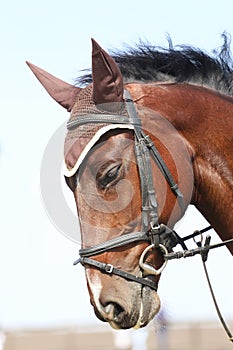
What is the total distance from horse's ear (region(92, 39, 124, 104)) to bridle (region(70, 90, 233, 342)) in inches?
4.2

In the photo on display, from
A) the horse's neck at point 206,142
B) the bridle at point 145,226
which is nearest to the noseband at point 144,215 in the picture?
the bridle at point 145,226

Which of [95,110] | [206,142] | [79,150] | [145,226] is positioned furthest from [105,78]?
[145,226]

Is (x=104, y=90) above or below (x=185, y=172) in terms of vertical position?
above

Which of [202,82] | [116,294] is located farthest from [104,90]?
[116,294]

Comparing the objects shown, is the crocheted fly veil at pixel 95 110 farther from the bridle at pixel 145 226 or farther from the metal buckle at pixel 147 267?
the metal buckle at pixel 147 267

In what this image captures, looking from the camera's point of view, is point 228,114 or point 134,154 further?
point 228,114

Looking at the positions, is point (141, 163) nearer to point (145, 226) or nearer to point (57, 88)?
point (145, 226)

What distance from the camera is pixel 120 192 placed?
5.26 metres

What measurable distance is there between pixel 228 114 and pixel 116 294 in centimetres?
150

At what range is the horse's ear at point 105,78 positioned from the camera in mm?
5211

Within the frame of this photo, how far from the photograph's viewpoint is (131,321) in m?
5.21

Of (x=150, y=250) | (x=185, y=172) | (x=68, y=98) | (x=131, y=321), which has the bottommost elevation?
(x=131, y=321)

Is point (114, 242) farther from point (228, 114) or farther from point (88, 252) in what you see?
point (228, 114)

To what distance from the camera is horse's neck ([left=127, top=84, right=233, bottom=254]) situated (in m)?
5.59
